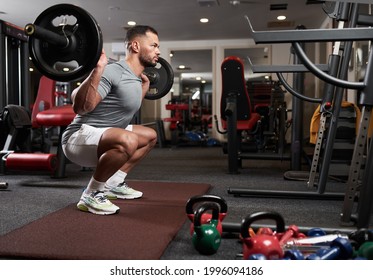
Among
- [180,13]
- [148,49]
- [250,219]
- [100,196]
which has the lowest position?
[100,196]

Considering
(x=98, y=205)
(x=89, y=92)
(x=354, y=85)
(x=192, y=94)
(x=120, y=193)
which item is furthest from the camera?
(x=192, y=94)

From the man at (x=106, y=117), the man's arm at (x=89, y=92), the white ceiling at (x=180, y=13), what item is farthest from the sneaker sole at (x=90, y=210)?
the white ceiling at (x=180, y=13)

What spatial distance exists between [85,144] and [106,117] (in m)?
0.19

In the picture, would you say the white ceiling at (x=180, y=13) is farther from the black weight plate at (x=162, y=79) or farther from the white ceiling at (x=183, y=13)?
the black weight plate at (x=162, y=79)

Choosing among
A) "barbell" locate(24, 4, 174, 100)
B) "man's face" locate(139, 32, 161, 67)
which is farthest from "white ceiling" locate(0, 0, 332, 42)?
"barbell" locate(24, 4, 174, 100)

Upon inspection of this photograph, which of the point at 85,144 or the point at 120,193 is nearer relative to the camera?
the point at 85,144

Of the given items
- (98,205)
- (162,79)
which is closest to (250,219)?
(98,205)

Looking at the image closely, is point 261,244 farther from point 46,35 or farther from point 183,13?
point 183,13

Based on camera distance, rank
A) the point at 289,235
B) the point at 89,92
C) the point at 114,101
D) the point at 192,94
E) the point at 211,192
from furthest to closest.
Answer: the point at 192,94 → the point at 211,192 → the point at 114,101 → the point at 89,92 → the point at 289,235

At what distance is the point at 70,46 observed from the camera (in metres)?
1.60

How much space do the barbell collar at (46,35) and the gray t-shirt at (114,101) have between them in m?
0.38
